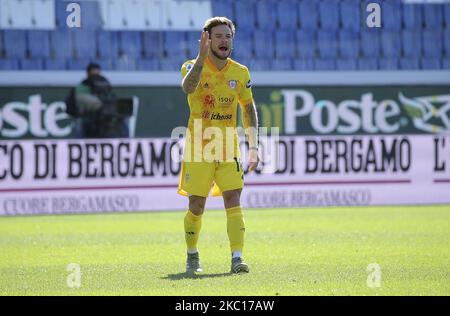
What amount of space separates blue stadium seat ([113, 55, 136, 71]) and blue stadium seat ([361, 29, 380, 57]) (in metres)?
4.43

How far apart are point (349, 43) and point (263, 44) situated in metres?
1.68

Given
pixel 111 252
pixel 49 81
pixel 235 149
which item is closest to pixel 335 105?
pixel 49 81

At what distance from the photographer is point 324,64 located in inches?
781

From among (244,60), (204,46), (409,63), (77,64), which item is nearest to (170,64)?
(244,60)

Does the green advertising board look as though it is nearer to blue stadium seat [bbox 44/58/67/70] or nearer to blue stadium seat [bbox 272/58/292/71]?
blue stadium seat [bbox 272/58/292/71]

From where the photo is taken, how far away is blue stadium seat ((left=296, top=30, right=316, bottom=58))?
787 inches

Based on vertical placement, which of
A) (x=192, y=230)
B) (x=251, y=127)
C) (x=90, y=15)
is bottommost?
(x=192, y=230)

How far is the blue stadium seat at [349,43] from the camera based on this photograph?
2008cm

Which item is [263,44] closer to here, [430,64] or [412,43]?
[412,43]

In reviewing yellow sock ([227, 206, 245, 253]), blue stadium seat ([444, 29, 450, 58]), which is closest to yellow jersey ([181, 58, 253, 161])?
yellow sock ([227, 206, 245, 253])

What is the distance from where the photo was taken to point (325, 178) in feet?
58.2

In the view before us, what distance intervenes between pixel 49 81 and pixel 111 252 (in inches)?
281

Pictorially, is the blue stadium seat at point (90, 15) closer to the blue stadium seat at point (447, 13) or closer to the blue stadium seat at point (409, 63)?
the blue stadium seat at point (409, 63)

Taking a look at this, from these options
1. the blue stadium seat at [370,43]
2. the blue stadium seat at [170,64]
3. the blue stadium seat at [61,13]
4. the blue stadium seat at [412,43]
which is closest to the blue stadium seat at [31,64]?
the blue stadium seat at [61,13]
